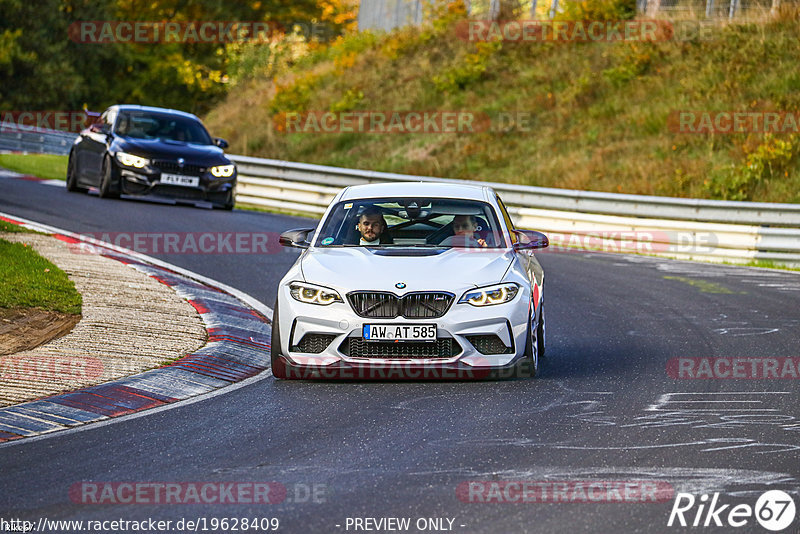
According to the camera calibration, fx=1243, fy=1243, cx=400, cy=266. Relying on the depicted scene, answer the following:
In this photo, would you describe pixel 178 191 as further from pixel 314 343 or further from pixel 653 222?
pixel 314 343

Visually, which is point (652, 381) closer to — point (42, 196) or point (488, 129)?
point (42, 196)

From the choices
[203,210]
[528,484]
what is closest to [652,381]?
[528,484]

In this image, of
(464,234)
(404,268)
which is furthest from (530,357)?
(464,234)

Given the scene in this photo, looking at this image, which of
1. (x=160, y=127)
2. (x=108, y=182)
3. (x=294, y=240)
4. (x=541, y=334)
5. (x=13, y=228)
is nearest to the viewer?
(x=294, y=240)

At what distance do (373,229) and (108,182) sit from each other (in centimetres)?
1277

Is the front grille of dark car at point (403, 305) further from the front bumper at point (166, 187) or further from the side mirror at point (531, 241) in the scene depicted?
the front bumper at point (166, 187)

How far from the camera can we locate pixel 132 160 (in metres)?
21.2

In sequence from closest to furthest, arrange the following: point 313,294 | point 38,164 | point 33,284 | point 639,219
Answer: point 313,294
point 33,284
point 639,219
point 38,164

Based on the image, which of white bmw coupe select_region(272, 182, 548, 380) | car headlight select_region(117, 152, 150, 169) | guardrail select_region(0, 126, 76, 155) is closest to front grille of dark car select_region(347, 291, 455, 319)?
white bmw coupe select_region(272, 182, 548, 380)

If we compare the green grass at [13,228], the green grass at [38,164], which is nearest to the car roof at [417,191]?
the green grass at [13,228]

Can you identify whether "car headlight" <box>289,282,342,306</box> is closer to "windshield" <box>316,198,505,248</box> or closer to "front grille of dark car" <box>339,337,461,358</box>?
"front grille of dark car" <box>339,337,461,358</box>

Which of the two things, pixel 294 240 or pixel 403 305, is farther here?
pixel 294 240

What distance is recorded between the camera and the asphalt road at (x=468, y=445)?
222 inches

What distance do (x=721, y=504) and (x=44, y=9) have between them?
5029cm
